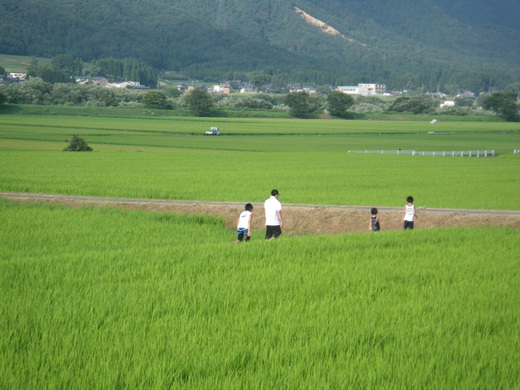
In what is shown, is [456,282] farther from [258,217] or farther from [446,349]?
[258,217]

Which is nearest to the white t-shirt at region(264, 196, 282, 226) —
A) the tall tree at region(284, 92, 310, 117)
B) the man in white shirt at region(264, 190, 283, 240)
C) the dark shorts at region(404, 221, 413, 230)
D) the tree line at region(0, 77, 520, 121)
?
the man in white shirt at region(264, 190, 283, 240)

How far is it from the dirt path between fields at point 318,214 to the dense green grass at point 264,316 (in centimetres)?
589

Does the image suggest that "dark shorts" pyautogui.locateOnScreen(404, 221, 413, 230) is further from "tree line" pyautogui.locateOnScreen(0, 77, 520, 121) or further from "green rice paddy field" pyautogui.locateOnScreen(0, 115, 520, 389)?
"tree line" pyautogui.locateOnScreen(0, 77, 520, 121)

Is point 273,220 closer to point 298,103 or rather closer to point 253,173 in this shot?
point 253,173

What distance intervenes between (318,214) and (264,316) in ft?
46.4

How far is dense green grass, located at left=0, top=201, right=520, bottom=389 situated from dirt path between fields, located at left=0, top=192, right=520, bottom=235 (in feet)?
19.3

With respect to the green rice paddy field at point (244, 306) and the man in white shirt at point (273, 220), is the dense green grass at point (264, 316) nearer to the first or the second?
the green rice paddy field at point (244, 306)

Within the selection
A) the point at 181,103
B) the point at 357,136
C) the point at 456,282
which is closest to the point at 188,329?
the point at 456,282

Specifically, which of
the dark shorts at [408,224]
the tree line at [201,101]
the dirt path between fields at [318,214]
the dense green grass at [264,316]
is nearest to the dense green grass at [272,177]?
the dirt path between fields at [318,214]

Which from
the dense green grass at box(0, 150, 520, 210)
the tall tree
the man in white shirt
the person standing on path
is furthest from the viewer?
the tall tree

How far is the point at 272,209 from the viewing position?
17.6 m

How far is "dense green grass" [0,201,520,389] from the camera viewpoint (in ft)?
26.3

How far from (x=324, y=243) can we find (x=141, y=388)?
9919 millimetres

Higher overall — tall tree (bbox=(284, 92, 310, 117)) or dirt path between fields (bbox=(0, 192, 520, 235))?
tall tree (bbox=(284, 92, 310, 117))
